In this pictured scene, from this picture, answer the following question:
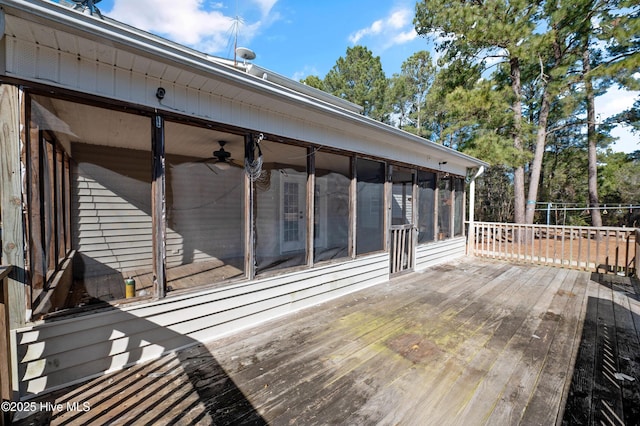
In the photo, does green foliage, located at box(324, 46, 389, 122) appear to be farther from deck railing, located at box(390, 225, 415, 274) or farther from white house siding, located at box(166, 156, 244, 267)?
white house siding, located at box(166, 156, 244, 267)

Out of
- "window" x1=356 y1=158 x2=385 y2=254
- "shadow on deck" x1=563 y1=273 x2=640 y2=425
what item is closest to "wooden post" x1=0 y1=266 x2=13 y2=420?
"shadow on deck" x1=563 y1=273 x2=640 y2=425

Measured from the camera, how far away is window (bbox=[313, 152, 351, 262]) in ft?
13.2

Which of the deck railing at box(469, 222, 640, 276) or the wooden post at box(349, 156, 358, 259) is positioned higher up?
the wooden post at box(349, 156, 358, 259)

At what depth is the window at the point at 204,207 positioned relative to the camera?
139 inches

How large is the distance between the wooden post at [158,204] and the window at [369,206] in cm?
276

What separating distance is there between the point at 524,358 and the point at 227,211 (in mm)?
4296

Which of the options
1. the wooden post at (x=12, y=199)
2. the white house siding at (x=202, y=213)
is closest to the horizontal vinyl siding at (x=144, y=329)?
the wooden post at (x=12, y=199)

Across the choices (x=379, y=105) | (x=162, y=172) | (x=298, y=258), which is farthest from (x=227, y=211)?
(x=379, y=105)

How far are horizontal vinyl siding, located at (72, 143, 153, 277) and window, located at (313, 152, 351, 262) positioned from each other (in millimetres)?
2327

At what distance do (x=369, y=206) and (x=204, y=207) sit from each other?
2.74 metres

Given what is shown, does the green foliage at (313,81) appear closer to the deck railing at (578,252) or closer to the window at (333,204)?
the deck railing at (578,252)

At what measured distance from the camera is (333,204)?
167 inches

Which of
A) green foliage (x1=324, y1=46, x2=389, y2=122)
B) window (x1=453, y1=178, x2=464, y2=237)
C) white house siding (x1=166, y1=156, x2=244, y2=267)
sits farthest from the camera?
green foliage (x1=324, y1=46, x2=389, y2=122)

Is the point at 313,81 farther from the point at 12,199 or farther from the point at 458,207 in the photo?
the point at 12,199
